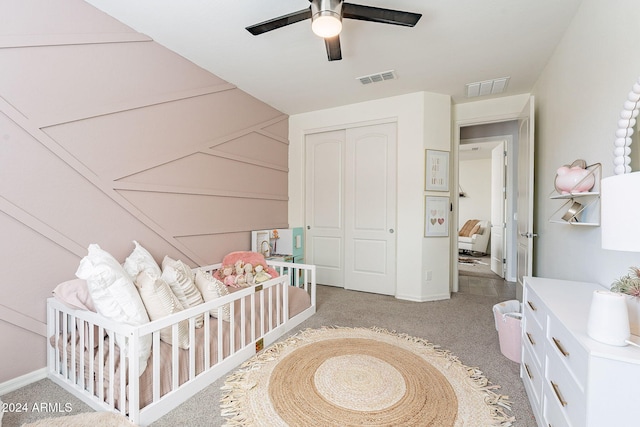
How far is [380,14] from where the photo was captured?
5.32 feet

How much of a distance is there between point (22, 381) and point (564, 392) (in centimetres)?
270

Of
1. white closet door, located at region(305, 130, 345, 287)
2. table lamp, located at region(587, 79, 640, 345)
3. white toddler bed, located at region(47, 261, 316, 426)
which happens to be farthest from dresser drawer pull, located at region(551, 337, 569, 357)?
white closet door, located at region(305, 130, 345, 287)

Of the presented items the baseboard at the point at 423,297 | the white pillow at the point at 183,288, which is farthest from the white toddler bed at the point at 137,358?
the baseboard at the point at 423,297

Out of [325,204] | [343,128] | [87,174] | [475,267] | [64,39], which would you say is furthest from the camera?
[475,267]

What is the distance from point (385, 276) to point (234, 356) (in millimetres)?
2196

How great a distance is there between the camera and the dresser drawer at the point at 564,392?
93cm

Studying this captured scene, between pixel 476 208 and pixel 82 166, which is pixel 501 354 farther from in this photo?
pixel 476 208

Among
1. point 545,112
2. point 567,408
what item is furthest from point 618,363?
point 545,112

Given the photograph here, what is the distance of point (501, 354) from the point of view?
2.05m

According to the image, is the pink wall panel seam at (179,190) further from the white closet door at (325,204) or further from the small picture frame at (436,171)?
the small picture frame at (436,171)

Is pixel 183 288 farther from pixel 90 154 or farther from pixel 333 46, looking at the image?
pixel 333 46

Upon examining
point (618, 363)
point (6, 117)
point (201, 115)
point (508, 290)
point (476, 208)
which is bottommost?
point (508, 290)

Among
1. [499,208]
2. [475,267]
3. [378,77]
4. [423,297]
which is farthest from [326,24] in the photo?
[475,267]

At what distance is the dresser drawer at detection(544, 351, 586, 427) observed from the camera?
927 millimetres
